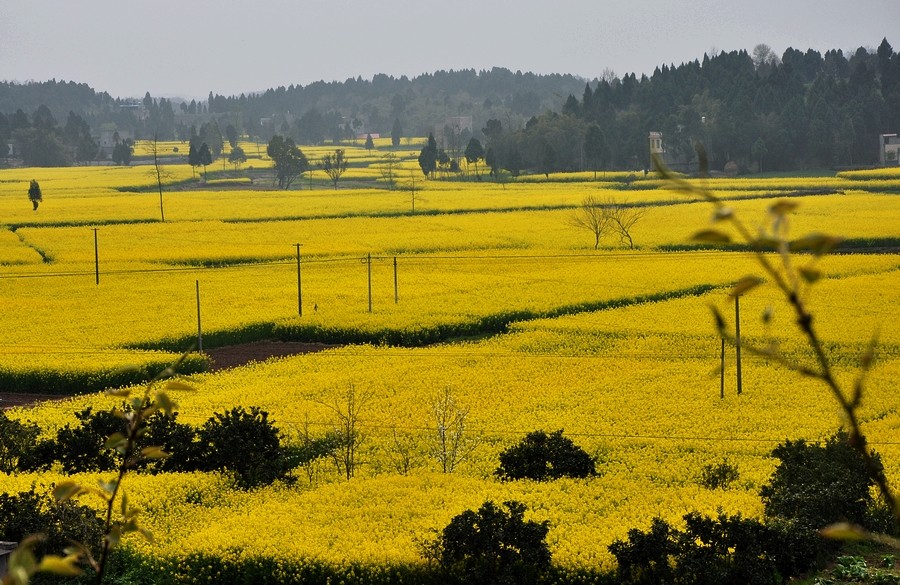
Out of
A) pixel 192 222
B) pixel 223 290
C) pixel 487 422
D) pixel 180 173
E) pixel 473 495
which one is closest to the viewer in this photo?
pixel 473 495

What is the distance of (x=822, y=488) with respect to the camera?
56.4ft

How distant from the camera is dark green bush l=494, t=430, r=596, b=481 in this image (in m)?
20.3

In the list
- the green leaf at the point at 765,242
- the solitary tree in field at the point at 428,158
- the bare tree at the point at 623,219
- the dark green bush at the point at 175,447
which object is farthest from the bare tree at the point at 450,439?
the solitary tree in field at the point at 428,158

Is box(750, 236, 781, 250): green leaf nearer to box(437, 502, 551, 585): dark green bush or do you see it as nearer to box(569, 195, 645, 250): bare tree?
box(437, 502, 551, 585): dark green bush

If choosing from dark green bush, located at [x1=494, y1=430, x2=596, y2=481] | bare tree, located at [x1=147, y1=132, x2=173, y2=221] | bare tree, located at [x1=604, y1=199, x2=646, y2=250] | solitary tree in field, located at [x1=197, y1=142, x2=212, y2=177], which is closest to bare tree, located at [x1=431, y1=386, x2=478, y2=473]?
dark green bush, located at [x1=494, y1=430, x2=596, y2=481]

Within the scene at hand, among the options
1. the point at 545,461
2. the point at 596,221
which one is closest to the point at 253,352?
the point at 545,461

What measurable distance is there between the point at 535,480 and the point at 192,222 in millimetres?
58263

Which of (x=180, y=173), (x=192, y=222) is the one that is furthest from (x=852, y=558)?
(x=180, y=173)

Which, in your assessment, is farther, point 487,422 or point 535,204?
point 535,204

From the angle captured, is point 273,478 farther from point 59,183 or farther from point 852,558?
point 59,183

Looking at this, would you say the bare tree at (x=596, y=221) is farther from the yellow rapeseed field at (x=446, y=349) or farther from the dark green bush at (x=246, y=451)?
the dark green bush at (x=246, y=451)

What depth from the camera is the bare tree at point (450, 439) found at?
20938 mm

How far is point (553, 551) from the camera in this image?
15.8 meters

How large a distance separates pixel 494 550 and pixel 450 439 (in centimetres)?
696
